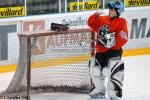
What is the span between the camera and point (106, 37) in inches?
286

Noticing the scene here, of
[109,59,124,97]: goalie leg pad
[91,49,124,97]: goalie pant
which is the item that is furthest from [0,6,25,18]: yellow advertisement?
[109,59,124,97]: goalie leg pad

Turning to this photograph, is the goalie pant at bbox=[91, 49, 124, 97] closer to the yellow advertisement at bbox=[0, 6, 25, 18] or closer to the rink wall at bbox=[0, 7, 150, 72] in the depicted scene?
the rink wall at bbox=[0, 7, 150, 72]

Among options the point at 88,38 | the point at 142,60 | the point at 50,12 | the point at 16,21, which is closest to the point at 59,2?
the point at 50,12

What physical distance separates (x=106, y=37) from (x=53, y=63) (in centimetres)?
102

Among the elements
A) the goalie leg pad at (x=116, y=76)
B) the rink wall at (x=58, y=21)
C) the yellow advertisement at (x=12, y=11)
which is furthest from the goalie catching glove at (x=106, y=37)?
the yellow advertisement at (x=12, y=11)

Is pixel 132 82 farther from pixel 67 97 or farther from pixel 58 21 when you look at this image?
pixel 58 21

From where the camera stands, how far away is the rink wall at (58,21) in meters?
9.74

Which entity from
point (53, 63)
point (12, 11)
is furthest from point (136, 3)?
point (53, 63)

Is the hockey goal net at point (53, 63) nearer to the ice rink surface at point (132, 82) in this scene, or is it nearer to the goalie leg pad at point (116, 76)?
the ice rink surface at point (132, 82)

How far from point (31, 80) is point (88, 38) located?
3.29 ft

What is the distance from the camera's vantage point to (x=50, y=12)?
10469 millimetres

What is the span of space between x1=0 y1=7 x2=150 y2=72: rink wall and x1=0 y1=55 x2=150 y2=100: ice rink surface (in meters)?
0.30

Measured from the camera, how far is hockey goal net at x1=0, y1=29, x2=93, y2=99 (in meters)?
7.45

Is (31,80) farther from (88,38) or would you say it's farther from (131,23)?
(131,23)
